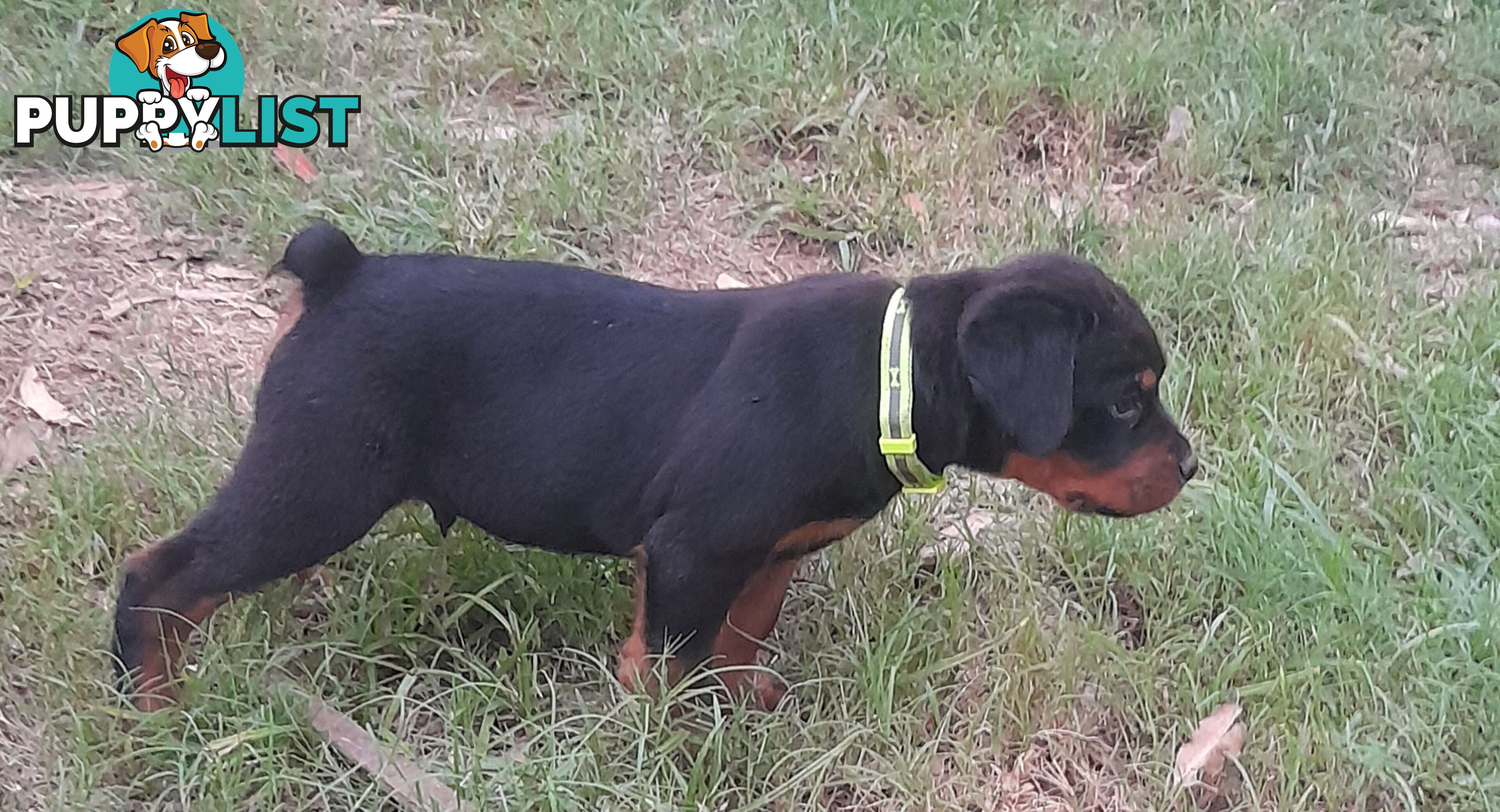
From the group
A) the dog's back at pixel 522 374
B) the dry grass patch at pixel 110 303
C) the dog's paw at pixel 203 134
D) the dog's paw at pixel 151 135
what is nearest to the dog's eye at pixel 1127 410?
the dog's back at pixel 522 374

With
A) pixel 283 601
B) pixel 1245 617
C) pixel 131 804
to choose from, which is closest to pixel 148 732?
pixel 131 804

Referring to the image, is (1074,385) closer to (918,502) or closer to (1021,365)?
(1021,365)

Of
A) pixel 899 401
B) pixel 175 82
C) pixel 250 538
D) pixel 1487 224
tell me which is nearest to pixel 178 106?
pixel 175 82

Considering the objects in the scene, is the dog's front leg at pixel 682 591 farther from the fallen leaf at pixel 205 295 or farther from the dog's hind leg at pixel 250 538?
the fallen leaf at pixel 205 295

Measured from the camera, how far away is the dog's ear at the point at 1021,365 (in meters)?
2.64

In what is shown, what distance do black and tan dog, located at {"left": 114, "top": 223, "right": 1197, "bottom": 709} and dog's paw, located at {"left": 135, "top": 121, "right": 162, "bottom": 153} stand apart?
2261 mm

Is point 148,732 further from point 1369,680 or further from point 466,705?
point 1369,680

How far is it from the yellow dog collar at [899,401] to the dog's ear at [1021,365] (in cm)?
11

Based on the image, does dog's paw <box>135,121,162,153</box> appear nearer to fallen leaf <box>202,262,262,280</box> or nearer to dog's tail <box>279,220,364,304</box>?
fallen leaf <box>202,262,262,280</box>

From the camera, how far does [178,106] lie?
503 centimetres

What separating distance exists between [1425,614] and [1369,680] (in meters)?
0.31

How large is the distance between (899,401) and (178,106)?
3366 mm

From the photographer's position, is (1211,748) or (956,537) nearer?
(1211,748)

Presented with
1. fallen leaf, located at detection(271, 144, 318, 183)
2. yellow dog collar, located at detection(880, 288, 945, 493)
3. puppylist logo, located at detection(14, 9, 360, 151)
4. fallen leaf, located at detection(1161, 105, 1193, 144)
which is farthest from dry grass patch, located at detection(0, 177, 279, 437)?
fallen leaf, located at detection(1161, 105, 1193, 144)
